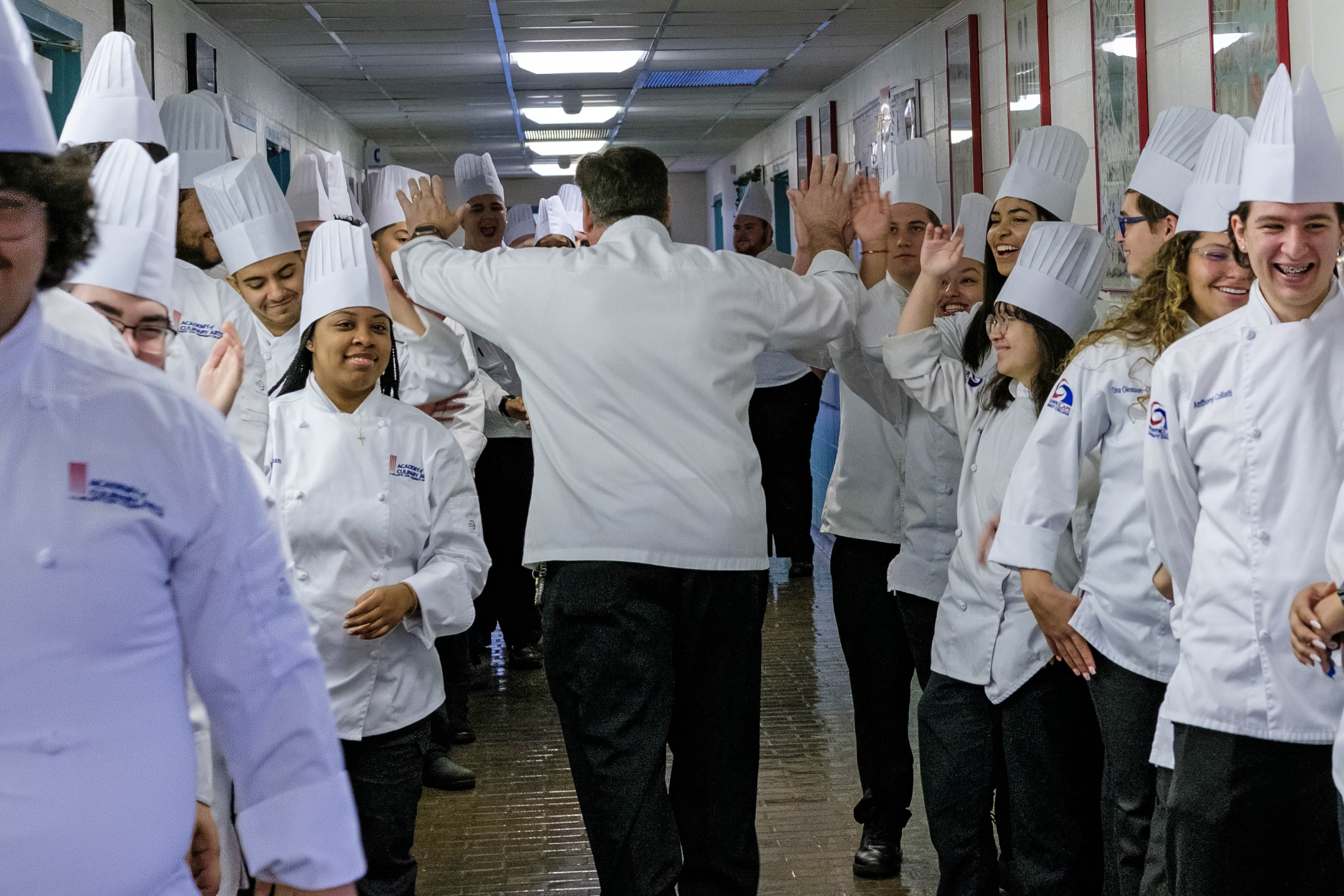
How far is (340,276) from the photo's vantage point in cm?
268

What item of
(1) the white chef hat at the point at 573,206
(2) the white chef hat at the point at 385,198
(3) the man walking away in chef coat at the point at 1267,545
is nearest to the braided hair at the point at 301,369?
(3) the man walking away in chef coat at the point at 1267,545

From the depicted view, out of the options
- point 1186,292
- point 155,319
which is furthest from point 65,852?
point 1186,292

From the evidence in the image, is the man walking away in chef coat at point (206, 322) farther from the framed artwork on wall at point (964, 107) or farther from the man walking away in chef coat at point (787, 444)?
the framed artwork on wall at point (964, 107)

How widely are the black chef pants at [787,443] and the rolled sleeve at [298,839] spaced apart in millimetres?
5694

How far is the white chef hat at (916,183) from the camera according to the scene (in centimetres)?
425

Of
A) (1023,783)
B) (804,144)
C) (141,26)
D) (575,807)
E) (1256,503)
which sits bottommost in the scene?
(575,807)

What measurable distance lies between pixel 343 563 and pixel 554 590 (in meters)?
0.40

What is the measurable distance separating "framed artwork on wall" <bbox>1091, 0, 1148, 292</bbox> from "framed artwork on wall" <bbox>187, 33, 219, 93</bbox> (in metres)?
4.53

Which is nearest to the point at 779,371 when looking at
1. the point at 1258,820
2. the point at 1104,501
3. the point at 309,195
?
the point at 309,195

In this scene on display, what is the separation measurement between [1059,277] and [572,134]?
11891mm

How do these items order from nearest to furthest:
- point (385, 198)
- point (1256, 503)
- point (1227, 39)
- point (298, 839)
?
point (298, 839) < point (1256, 503) < point (1227, 39) < point (385, 198)

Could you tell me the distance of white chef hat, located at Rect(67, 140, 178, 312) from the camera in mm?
1831

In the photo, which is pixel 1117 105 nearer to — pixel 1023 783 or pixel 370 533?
pixel 1023 783

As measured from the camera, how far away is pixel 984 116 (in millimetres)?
6957
